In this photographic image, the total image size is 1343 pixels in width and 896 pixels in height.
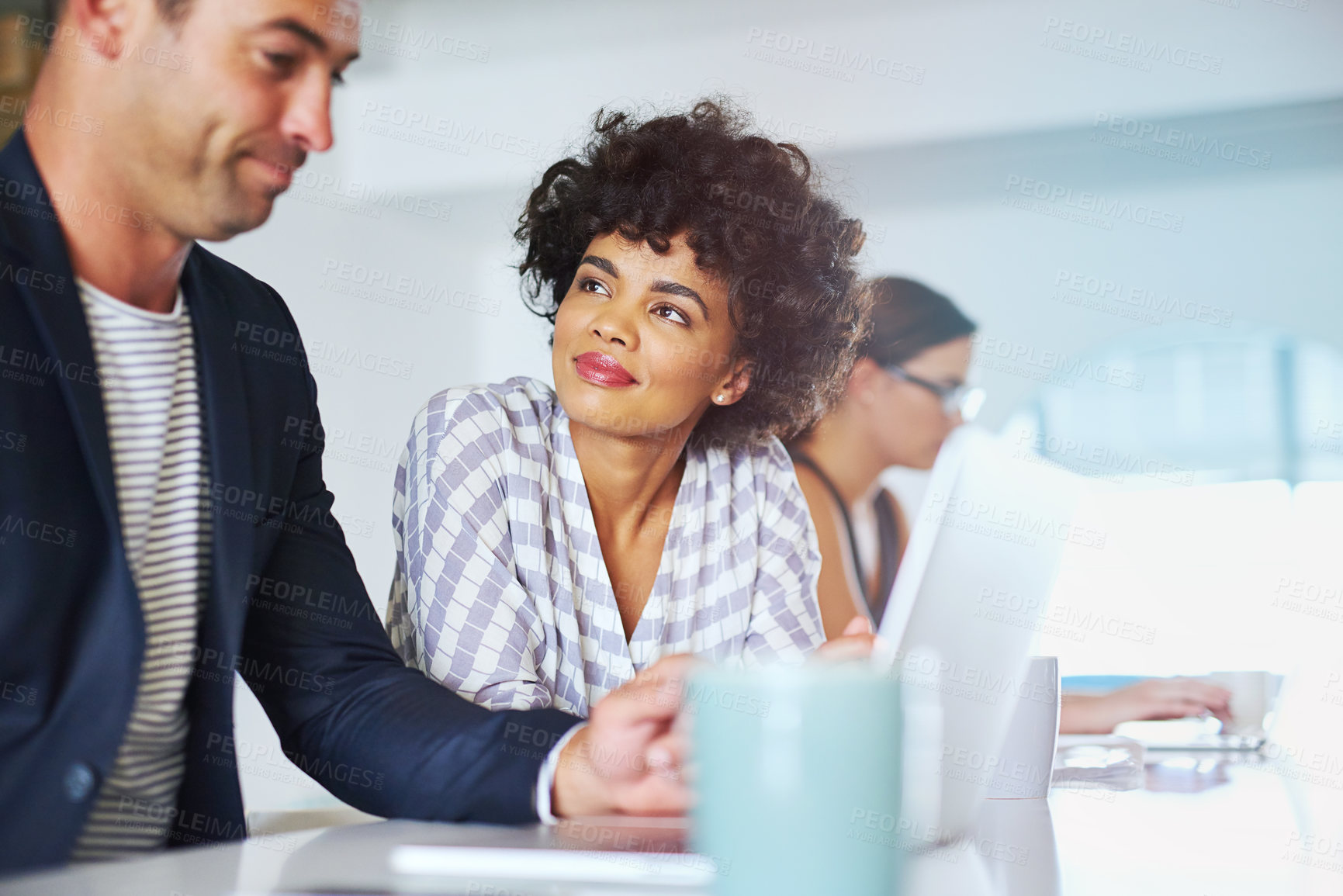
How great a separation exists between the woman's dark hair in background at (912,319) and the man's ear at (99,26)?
7.38 ft

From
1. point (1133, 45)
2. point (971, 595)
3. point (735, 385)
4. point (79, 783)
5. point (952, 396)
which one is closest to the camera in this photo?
point (971, 595)

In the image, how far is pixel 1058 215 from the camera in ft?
11.1

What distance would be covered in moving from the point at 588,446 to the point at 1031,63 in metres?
2.41

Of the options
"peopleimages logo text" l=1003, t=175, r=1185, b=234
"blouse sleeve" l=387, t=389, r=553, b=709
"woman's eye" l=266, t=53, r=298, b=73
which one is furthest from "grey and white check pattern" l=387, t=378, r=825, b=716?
"peopleimages logo text" l=1003, t=175, r=1185, b=234

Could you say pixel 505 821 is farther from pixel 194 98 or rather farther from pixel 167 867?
pixel 194 98

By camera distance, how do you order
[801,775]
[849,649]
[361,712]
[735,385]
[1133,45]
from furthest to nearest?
1. [1133,45]
2. [735,385]
3. [361,712]
4. [849,649]
5. [801,775]

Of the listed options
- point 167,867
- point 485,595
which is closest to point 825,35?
point 485,595

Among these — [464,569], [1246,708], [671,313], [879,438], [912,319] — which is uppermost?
[912,319]

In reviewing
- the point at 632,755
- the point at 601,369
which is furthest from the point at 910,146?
the point at 632,755

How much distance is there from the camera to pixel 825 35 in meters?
3.22

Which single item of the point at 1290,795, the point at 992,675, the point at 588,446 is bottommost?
the point at 1290,795

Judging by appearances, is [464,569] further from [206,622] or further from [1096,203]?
[1096,203]

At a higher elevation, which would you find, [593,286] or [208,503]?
[593,286]

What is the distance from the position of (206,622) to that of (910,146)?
283 centimetres
